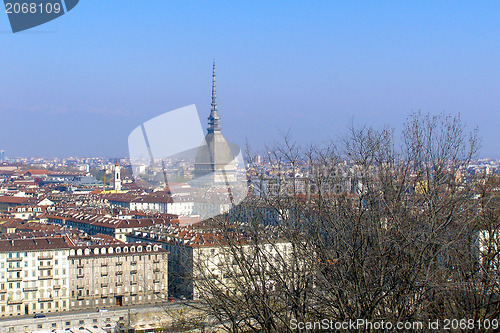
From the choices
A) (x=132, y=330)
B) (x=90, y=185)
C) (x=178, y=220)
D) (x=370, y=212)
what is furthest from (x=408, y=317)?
(x=90, y=185)

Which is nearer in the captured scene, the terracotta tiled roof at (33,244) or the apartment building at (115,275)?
the terracotta tiled roof at (33,244)

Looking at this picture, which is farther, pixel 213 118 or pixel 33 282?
pixel 213 118

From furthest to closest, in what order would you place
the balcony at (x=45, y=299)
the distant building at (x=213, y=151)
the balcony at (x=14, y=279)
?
the distant building at (x=213, y=151)
the balcony at (x=45, y=299)
the balcony at (x=14, y=279)

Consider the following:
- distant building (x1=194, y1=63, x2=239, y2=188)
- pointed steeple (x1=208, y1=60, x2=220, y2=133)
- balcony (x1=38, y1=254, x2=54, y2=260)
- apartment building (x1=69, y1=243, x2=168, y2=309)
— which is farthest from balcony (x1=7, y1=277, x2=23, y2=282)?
pointed steeple (x1=208, y1=60, x2=220, y2=133)

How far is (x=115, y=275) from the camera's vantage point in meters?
15.3

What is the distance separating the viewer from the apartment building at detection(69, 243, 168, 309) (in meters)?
15.1

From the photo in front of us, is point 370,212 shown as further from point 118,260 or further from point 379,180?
point 118,260

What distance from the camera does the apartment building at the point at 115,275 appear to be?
15062 millimetres

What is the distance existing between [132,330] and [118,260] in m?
4.52

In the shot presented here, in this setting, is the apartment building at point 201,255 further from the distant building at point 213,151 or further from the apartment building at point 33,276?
the distant building at point 213,151

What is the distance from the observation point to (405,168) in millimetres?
5051

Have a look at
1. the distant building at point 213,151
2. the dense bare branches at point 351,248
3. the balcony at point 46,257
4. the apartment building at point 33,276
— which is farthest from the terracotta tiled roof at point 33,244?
the distant building at point 213,151

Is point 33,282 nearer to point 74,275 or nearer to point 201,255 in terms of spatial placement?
point 74,275

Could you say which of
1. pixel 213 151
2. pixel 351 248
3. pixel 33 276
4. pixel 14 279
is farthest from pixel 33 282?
pixel 213 151
